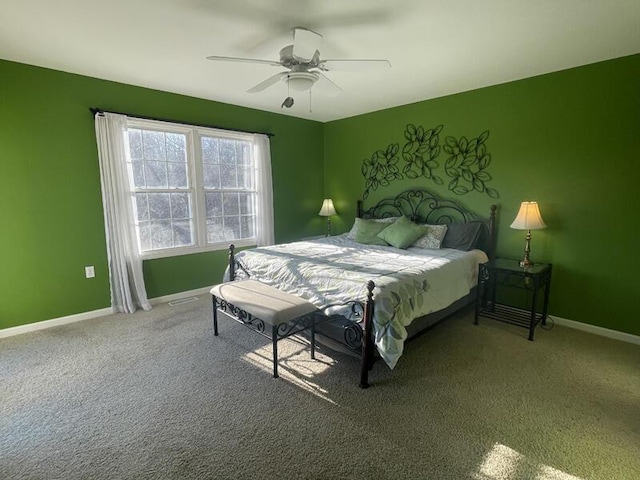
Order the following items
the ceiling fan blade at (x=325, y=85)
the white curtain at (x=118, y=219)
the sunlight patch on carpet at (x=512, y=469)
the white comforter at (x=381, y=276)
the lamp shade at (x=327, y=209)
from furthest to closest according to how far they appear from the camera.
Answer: the lamp shade at (x=327, y=209), the white curtain at (x=118, y=219), the ceiling fan blade at (x=325, y=85), the white comforter at (x=381, y=276), the sunlight patch on carpet at (x=512, y=469)

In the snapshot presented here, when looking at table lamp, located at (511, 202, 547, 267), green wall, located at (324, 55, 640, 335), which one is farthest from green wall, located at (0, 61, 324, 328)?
table lamp, located at (511, 202, 547, 267)

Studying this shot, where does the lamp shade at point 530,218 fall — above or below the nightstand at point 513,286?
above

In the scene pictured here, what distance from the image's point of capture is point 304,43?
2107mm

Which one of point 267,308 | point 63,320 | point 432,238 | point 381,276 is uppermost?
point 432,238

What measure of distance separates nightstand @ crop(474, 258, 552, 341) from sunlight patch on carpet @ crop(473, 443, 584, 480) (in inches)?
63.2

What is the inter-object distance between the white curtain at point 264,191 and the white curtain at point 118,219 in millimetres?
1641

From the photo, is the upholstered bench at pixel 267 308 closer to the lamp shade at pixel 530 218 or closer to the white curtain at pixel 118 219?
the white curtain at pixel 118 219

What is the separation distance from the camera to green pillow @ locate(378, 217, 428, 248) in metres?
3.79

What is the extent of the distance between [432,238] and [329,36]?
2.39m

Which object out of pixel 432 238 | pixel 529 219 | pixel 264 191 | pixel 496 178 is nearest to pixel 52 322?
pixel 264 191

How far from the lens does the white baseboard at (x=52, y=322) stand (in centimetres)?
307

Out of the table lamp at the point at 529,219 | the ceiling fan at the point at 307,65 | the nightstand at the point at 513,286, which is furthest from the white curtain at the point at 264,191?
the table lamp at the point at 529,219

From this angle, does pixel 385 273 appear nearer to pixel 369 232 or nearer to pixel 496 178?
pixel 369 232

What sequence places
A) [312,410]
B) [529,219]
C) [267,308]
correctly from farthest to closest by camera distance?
1. [529,219]
2. [267,308]
3. [312,410]
